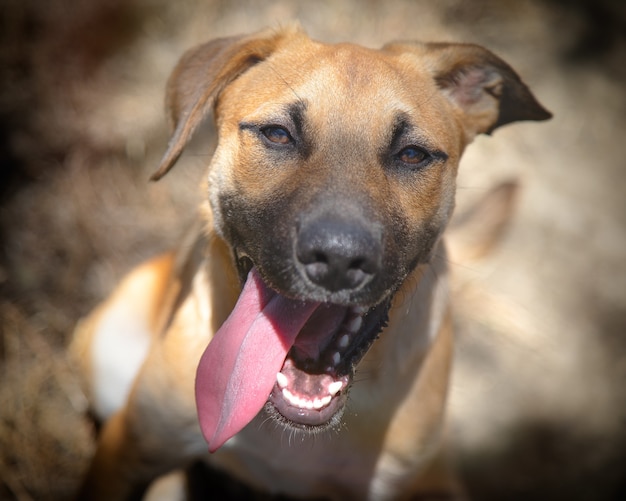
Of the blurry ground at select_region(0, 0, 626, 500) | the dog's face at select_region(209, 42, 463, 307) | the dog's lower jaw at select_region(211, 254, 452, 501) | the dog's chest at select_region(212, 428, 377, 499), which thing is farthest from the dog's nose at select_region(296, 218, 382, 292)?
the blurry ground at select_region(0, 0, 626, 500)

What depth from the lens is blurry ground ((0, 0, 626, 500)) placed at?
13.6ft

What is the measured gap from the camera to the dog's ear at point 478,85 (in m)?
2.75

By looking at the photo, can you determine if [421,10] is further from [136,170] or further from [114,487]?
[114,487]

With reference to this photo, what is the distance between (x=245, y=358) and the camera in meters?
2.34

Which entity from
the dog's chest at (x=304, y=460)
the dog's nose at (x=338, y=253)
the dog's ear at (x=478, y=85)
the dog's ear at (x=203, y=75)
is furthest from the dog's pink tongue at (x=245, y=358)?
the dog's ear at (x=478, y=85)

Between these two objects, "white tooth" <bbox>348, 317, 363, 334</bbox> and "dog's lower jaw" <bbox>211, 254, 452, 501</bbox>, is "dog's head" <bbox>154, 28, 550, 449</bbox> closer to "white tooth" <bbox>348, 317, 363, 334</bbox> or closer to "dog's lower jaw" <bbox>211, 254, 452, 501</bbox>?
"white tooth" <bbox>348, 317, 363, 334</bbox>

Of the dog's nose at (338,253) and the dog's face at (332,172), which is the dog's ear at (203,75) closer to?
the dog's face at (332,172)

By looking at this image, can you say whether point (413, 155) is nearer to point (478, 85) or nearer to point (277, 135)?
point (277, 135)

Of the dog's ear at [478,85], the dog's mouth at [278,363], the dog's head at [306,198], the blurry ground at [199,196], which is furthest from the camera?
the blurry ground at [199,196]

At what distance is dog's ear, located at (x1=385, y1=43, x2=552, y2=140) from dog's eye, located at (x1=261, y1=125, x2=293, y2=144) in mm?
741

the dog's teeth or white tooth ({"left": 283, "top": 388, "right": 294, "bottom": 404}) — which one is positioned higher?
the dog's teeth

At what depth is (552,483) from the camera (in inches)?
168

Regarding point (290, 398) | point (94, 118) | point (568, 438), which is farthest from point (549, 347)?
point (94, 118)

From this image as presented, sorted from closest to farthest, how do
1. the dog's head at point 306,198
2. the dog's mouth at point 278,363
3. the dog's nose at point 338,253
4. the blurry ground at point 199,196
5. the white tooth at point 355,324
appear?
the dog's nose at point 338,253
the dog's head at point 306,198
the dog's mouth at point 278,363
the white tooth at point 355,324
the blurry ground at point 199,196
